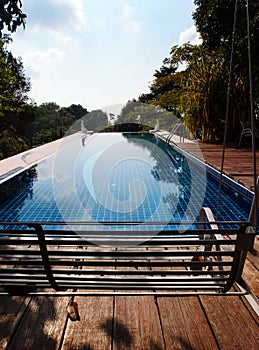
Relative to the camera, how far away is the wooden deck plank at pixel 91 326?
130 cm

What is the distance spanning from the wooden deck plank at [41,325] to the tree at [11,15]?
2.00m

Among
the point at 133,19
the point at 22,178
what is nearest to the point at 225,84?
the point at 133,19

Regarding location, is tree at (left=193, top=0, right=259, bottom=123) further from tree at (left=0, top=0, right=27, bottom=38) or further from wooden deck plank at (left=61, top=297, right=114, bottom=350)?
wooden deck plank at (left=61, top=297, right=114, bottom=350)

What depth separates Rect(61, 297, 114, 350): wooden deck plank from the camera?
1.30 metres

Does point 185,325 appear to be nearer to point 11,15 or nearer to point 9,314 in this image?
point 9,314

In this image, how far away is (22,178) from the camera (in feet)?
19.1

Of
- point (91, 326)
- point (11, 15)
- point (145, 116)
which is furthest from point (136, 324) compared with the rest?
point (145, 116)

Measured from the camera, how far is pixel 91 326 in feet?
4.62

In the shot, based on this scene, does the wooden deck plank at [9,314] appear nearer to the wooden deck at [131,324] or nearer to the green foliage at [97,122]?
the wooden deck at [131,324]

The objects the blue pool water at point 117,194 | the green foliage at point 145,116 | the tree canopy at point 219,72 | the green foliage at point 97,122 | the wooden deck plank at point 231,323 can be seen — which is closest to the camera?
the wooden deck plank at point 231,323

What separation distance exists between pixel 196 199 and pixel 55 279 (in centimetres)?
381

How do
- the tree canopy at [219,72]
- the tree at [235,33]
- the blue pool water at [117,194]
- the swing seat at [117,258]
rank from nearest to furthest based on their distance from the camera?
the swing seat at [117,258]
the blue pool water at [117,194]
the tree at [235,33]
the tree canopy at [219,72]

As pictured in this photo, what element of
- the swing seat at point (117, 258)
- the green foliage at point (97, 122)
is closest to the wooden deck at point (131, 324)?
the swing seat at point (117, 258)

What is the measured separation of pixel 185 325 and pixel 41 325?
0.76m
